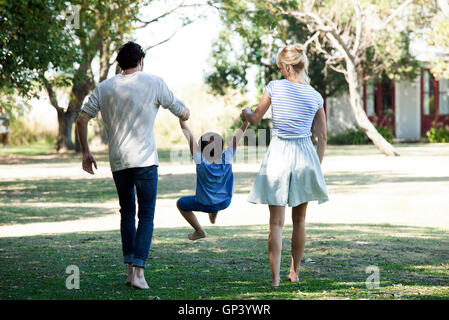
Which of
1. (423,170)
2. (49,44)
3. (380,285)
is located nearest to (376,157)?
(423,170)

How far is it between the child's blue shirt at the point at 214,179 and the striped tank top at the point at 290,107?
727mm

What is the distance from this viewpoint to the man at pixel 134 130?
5586 millimetres

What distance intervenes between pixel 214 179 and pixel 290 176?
879mm

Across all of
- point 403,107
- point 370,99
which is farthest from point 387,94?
point 403,107

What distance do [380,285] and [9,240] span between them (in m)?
5.07

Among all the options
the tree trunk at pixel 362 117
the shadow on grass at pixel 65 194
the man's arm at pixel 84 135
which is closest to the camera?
the man's arm at pixel 84 135

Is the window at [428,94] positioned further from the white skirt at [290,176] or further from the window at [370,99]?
the white skirt at [290,176]

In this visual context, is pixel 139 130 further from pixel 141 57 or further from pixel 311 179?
pixel 311 179

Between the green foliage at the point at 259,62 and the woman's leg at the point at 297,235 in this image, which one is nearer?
the woman's leg at the point at 297,235

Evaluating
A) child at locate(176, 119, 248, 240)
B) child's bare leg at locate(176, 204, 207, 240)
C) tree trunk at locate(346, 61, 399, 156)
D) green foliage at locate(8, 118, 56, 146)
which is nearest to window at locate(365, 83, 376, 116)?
tree trunk at locate(346, 61, 399, 156)

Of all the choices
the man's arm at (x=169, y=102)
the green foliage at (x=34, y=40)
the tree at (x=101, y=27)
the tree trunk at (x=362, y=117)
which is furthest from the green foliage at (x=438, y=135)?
the man's arm at (x=169, y=102)

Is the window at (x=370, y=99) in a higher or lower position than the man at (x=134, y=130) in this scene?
higher

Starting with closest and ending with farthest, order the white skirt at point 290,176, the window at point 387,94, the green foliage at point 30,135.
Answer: the white skirt at point 290,176 → the window at point 387,94 → the green foliage at point 30,135

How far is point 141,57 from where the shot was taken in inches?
226
